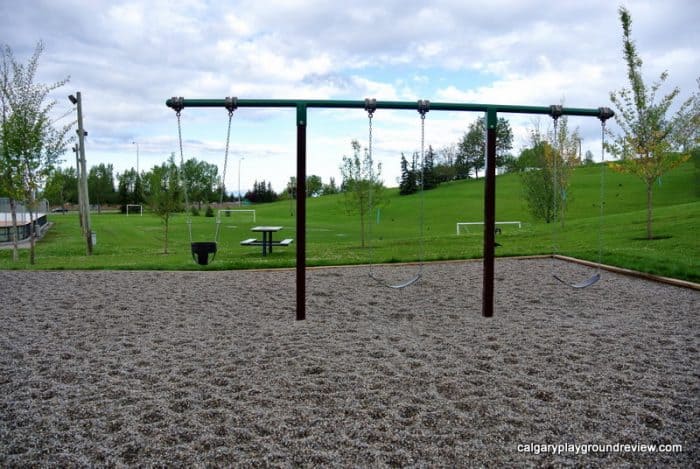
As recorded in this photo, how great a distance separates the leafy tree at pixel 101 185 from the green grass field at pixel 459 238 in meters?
39.5

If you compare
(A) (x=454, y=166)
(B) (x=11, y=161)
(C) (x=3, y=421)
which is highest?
(A) (x=454, y=166)

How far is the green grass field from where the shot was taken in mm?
11547

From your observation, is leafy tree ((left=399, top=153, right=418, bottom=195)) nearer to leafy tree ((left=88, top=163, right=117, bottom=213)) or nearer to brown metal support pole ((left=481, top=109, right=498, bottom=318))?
leafy tree ((left=88, top=163, right=117, bottom=213))

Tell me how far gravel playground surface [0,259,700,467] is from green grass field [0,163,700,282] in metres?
3.34

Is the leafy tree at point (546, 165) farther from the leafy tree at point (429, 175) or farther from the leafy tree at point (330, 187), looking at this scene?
the leafy tree at point (330, 187)

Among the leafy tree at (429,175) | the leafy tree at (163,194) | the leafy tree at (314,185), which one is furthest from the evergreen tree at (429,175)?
the leafy tree at (163,194)

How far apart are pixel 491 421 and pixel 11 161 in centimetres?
1355

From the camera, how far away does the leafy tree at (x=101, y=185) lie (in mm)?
87938

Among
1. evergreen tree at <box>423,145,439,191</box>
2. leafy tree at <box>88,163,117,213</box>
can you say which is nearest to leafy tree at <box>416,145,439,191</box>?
evergreen tree at <box>423,145,439,191</box>

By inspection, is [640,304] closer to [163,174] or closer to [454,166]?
[163,174]

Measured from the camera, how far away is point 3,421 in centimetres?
338

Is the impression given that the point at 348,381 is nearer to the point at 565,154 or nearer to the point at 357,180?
the point at 357,180

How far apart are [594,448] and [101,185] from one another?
96604 mm

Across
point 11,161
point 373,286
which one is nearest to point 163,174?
point 11,161
